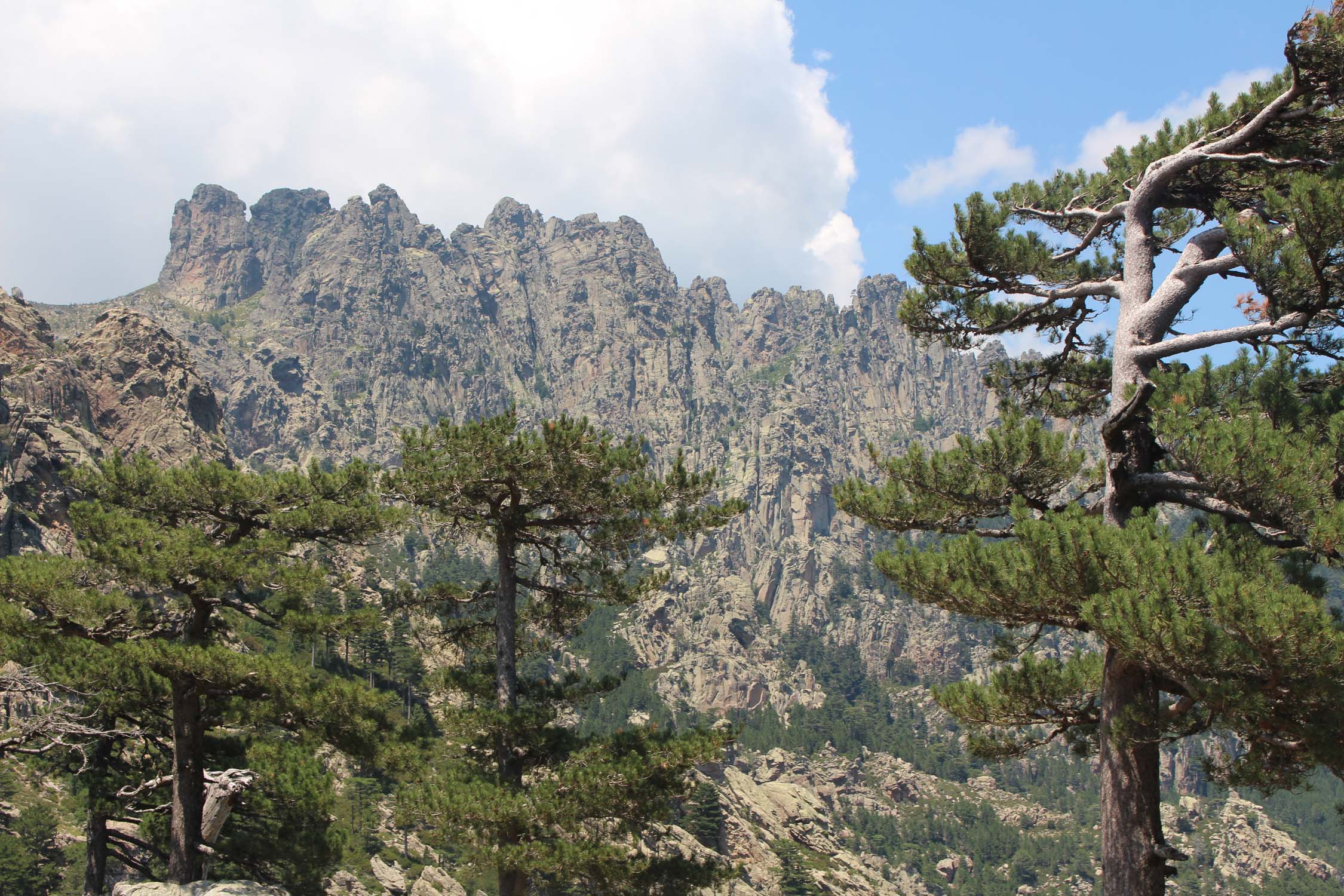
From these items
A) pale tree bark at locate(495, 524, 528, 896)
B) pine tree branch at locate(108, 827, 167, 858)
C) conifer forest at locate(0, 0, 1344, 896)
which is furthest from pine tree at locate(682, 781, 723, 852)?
pale tree bark at locate(495, 524, 528, 896)

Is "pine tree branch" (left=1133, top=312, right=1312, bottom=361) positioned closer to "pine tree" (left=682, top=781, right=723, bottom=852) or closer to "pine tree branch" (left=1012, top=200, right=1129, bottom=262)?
"pine tree branch" (left=1012, top=200, right=1129, bottom=262)

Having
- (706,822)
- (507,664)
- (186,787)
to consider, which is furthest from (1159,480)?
(706,822)

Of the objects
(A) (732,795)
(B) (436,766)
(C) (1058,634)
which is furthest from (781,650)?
(B) (436,766)

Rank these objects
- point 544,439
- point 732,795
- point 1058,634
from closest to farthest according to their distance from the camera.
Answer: point 544,439 → point 732,795 → point 1058,634

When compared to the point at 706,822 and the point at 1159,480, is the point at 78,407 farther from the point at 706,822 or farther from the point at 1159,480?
the point at 1159,480

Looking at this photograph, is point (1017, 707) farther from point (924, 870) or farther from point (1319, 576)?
point (924, 870)

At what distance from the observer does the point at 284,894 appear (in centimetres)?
1265

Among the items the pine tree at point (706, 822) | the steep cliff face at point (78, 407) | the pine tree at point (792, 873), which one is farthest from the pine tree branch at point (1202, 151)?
the pine tree at point (792, 873)

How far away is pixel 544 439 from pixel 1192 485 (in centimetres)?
862

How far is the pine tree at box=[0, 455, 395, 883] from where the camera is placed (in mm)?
11961

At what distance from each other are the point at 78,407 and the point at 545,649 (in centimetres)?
7930

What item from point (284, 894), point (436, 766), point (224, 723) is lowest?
point (284, 894)

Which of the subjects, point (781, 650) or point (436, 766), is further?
point (781, 650)

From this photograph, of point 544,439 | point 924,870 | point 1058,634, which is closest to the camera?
point 544,439
